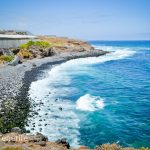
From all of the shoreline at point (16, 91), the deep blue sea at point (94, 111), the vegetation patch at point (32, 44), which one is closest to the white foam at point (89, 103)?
the deep blue sea at point (94, 111)

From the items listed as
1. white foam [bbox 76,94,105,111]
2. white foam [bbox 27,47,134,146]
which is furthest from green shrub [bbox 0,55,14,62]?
white foam [bbox 76,94,105,111]

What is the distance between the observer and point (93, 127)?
29688 millimetres

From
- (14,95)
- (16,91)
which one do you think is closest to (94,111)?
(14,95)

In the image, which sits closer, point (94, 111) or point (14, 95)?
point (94, 111)

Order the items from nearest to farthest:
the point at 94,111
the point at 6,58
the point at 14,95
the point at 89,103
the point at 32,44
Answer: the point at 94,111 → the point at 89,103 → the point at 14,95 → the point at 6,58 → the point at 32,44

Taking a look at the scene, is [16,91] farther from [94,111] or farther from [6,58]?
[6,58]

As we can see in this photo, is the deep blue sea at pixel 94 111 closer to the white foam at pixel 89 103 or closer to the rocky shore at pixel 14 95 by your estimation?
the white foam at pixel 89 103

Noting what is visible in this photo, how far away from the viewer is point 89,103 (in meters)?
38.6

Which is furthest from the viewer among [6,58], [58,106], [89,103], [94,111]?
[6,58]

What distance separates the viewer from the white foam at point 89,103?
3619 centimetres

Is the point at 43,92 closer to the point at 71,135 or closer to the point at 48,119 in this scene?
the point at 48,119

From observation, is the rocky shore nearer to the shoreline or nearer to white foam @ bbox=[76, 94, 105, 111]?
the shoreline

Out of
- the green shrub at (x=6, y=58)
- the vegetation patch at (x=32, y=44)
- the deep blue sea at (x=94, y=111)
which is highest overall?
the vegetation patch at (x=32, y=44)

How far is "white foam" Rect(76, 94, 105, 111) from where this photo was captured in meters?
36.2
